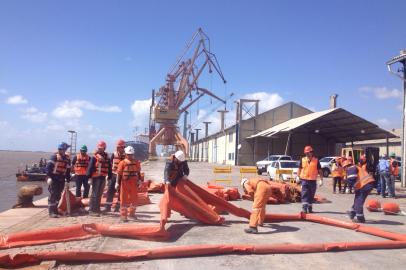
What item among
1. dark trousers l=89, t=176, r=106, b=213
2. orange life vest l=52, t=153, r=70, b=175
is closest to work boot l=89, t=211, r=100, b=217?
dark trousers l=89, t=176, r=106, b=213

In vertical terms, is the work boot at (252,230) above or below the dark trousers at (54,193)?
below

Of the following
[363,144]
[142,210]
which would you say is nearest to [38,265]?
[142,210]

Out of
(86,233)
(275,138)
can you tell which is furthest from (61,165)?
(275,138)

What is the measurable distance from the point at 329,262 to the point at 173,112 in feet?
194

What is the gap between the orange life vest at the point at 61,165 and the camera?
35.9 feet

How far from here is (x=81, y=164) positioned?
12.1 metres

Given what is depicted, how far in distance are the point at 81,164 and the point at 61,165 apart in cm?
112

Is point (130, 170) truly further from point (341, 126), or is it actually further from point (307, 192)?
point (341, 126)

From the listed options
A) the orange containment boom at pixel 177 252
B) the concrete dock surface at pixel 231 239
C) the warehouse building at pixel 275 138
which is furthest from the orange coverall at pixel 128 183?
the warehouse building at pixel 275 138

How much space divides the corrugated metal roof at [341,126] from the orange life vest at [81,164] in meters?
28.9

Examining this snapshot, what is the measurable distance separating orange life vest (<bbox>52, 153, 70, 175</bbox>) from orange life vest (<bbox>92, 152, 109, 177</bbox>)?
0.73 meters

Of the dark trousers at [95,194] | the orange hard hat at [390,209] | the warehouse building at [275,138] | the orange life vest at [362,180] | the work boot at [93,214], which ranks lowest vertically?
the work boot at [93,214]

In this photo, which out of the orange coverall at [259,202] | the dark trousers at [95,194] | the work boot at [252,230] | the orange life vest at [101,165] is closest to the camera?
the work boot at [252,230]

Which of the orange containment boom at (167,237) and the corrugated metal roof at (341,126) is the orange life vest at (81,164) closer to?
the orange containment boom at (167,237)
